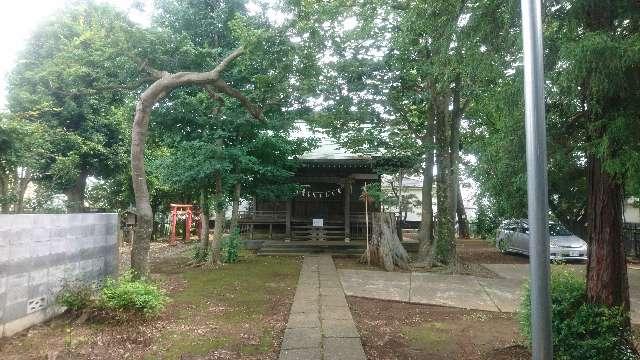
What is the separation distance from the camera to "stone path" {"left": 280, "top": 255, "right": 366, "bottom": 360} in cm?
443

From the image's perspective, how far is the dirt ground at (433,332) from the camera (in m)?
4.60

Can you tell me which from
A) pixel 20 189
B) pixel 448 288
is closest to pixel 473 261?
pixel 448 288

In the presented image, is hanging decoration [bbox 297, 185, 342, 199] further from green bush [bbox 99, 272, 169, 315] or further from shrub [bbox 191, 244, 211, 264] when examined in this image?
green bush [bbox 99, 272, 169, 315]

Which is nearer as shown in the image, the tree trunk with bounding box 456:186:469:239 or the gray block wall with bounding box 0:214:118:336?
the gray block wall with bounding box 0:214:118:336

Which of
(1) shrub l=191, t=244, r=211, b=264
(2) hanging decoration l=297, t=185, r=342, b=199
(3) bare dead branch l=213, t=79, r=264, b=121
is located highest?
(3) bare dead branch l=213, t=79, r=264, b=121

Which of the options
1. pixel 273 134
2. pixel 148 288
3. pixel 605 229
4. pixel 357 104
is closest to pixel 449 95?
pixel 357 104

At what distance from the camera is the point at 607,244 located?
4109 mm

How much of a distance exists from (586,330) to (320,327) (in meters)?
2.97

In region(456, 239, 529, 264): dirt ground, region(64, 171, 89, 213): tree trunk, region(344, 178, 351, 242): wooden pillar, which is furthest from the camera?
region(344, 178, 351, 242): wooden pillar

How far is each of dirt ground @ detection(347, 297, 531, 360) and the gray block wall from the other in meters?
4.09

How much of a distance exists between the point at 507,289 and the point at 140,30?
356 inches

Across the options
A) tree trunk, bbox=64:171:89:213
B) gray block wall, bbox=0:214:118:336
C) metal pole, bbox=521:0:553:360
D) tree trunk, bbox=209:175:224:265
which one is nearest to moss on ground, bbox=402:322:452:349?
metal pole, bbox=521:0:553:360

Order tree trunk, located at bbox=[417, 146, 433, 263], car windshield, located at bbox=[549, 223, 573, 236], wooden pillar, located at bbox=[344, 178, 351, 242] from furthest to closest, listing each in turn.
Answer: wooden pillar, located at bbox=[344, 178, 351, 242], car windshield, located at bbox=[549, 223, 573, 236], tree trunk, located at bbox=[417, 146, 433, 263]

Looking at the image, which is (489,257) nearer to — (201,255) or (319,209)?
(319,209)
